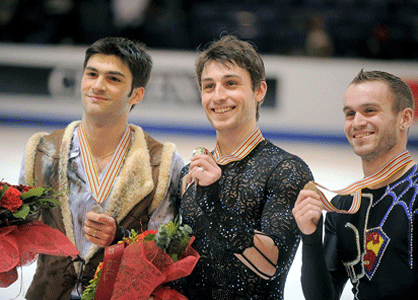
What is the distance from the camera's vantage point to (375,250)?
2.18 m

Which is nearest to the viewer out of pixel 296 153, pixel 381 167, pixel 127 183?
pixel 381 167

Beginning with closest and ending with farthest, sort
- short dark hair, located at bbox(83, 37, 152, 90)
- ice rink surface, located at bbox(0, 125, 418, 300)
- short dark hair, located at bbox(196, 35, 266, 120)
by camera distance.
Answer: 1. short dark hair, located at bbox(196, 35, 266, 120)
2. short dark hair, located at bbox(83, 37, 152, 90)
3. ice rink surface, located at bbox(0, 125, 418, 300)

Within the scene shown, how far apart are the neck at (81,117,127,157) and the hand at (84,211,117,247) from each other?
1.84 ft

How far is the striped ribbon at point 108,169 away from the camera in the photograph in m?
2.77

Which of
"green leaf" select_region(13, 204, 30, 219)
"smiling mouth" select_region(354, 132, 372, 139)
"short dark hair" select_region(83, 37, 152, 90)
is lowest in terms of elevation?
"green leaf" select_region(13, 204, 30, 219)

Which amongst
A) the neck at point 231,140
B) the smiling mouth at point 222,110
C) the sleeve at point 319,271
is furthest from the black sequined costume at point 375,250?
the smiling mouth at point 222,110

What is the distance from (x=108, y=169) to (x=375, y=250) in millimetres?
1386

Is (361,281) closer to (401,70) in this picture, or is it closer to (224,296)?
(224,296)

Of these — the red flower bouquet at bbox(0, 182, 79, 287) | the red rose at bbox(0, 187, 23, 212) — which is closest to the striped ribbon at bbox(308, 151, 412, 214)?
the red flower bouquet at bbox(0, 182, 79, 287)

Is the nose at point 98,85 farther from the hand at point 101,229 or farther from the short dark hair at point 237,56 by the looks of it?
the hand at point 101,229

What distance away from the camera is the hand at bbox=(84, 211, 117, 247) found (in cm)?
244

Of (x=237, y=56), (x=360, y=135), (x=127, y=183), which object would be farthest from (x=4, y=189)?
(x=360, y=135)

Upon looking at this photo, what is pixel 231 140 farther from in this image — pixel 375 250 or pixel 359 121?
pixel 375 250

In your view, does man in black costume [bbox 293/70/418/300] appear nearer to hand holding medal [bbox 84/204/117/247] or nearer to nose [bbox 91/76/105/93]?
hand holding medal [bbox 84/204/117/247]
